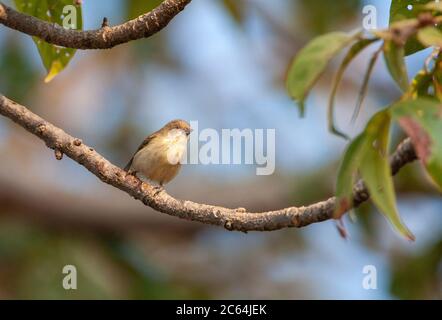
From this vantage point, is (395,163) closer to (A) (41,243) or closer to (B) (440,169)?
(B) (440,169)

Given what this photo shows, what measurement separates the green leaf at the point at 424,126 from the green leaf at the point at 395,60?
12 centimetres

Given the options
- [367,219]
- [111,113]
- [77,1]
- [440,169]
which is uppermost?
[111,113]

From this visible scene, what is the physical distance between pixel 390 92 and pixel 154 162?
479 centimetres

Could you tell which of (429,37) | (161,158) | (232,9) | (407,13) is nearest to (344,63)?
(429,37)

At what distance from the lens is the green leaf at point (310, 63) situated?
132 centimetres

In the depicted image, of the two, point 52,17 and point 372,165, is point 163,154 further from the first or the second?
point 372,165

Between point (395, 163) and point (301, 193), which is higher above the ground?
point (301, 193)

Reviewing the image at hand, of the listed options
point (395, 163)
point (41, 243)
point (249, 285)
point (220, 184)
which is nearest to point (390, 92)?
point (220, 184)

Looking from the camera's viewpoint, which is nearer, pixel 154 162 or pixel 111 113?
pixel 154 162

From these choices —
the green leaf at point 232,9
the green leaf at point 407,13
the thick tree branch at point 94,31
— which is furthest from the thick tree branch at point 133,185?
the green leaf at point 232,9

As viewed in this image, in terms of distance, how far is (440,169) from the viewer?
1.32 m

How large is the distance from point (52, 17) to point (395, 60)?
4.39 ft

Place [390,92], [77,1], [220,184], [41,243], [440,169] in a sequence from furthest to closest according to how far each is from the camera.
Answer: [220,184] < [390,92] < [41,243] < [77,1] < [440,169]

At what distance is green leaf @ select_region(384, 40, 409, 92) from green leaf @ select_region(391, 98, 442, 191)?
12 centimetres
